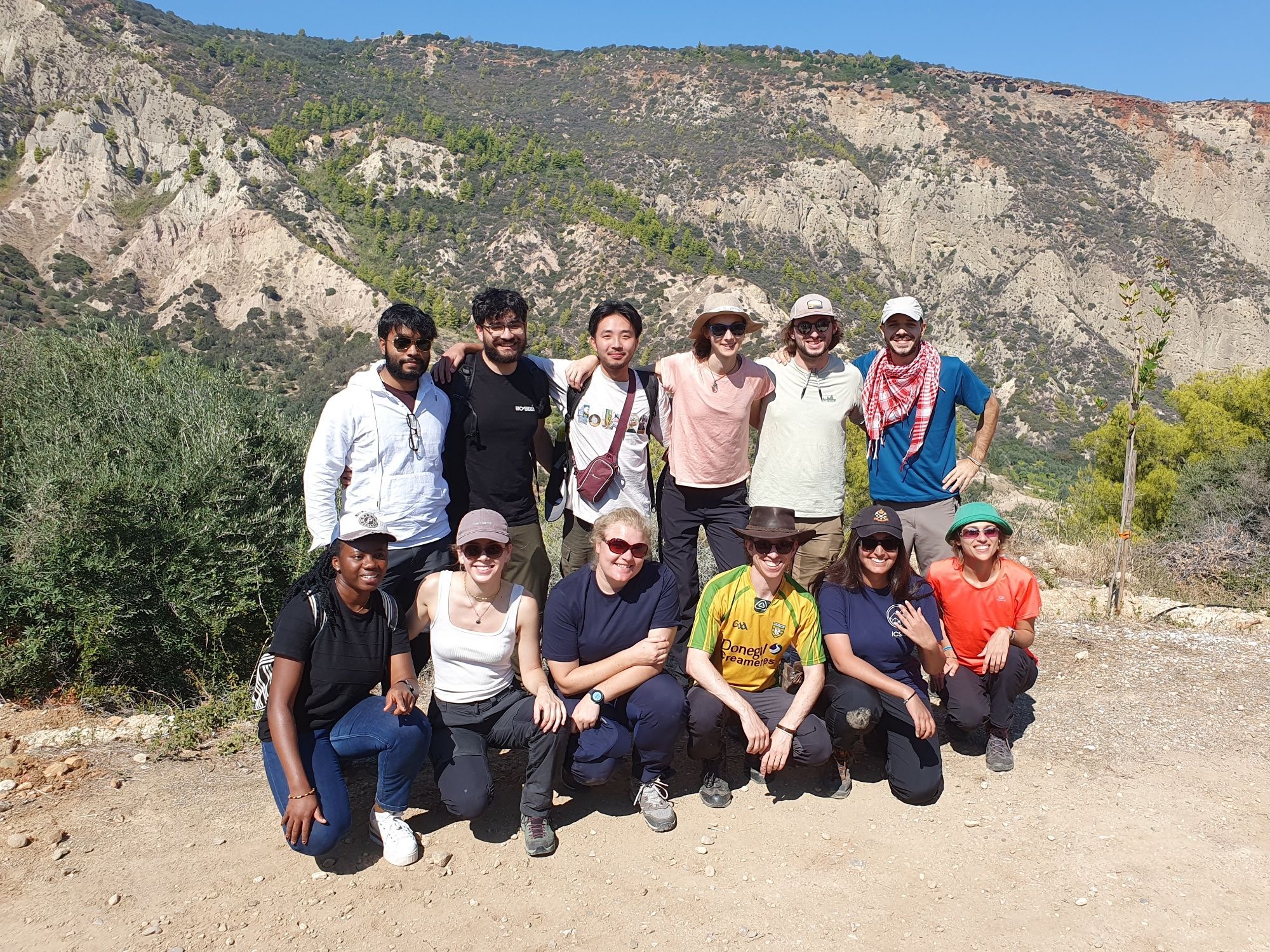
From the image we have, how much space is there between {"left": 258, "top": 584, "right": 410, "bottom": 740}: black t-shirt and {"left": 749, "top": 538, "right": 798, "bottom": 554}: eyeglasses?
1536 mm

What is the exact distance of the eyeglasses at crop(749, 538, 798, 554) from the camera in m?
3.35

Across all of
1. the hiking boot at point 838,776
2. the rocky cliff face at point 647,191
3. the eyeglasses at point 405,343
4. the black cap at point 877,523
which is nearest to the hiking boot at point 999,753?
the hiking boot at point 838,776

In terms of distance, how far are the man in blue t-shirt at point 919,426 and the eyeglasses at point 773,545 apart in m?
1.16

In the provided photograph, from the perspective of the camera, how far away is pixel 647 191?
52406 millimetres

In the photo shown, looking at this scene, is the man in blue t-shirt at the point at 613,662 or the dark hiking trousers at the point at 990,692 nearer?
the man in blue t-shirt at the point at 613,662

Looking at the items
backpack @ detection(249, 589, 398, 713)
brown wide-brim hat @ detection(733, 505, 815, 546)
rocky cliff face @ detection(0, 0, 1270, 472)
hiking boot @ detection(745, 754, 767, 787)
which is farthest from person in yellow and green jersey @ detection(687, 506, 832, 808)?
rocky cliff face @ detection(0, 0, 1270, 472)

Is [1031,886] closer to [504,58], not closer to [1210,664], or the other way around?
[1210,664]

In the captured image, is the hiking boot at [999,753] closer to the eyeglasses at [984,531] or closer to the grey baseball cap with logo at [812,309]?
the eyeglasses at [984,531]

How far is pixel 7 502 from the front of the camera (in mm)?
5473

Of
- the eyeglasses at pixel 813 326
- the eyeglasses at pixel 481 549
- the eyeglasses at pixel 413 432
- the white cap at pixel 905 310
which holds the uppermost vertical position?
the white cap at pixel 905 310

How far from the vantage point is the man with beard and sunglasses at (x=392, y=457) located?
11.4 feet

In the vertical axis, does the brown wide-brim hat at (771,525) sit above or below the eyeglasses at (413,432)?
below

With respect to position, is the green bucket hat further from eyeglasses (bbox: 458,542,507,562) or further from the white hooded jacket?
the white hooded jacket

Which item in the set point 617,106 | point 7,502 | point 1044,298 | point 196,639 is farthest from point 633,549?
point 617,106
